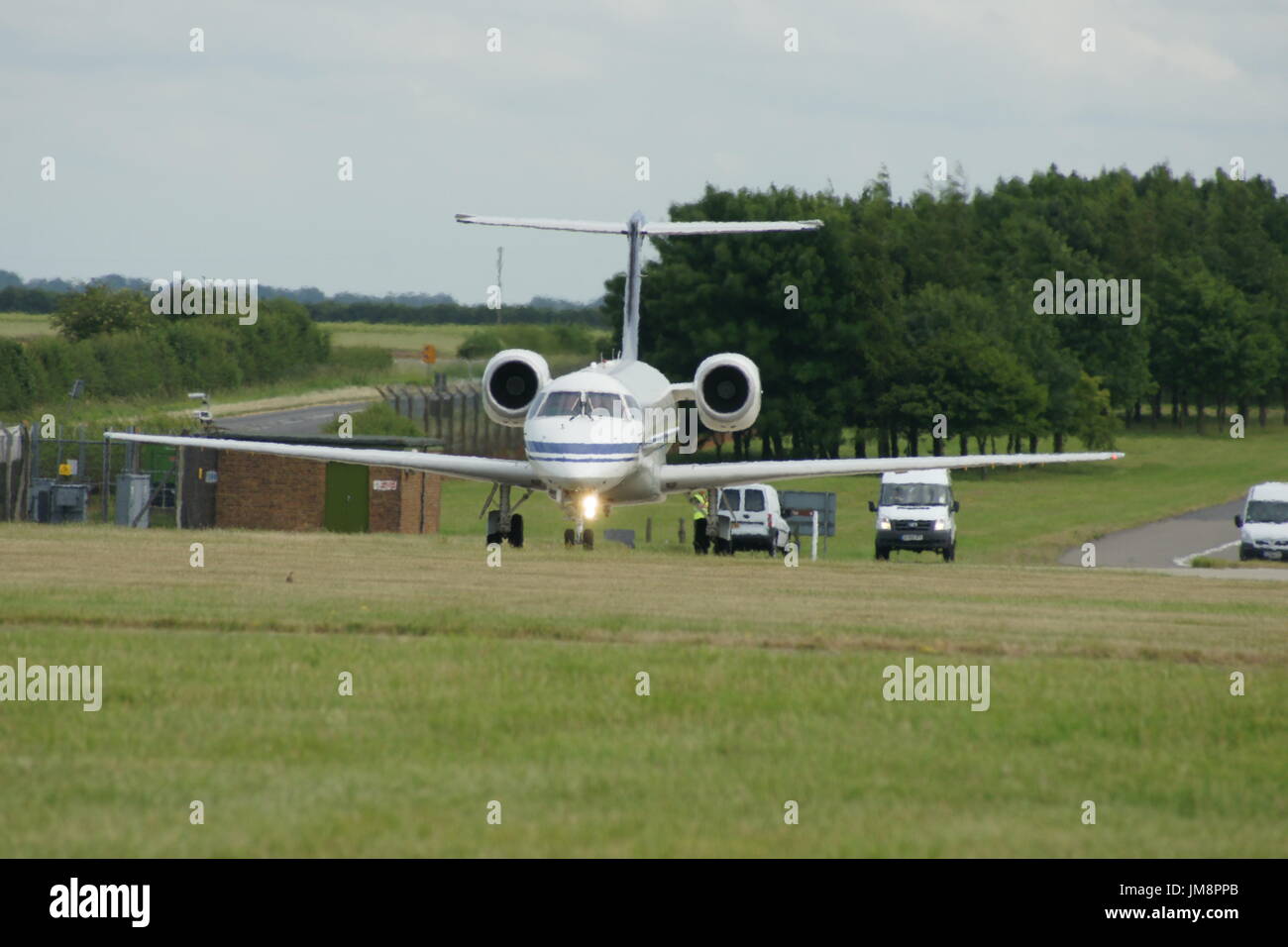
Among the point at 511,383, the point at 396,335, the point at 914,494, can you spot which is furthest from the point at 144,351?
the point at 511,383

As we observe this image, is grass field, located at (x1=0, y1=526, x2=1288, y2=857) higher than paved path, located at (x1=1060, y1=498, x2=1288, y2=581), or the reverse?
grass field, located at (x1=0, y1=526, x2=1288, y2=857)

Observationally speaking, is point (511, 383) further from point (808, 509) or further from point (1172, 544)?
point (1172, 544)

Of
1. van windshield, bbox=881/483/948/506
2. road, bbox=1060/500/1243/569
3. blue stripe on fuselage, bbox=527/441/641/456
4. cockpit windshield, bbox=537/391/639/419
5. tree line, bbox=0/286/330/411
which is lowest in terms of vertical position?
road, bbox=1060/500/1243/569

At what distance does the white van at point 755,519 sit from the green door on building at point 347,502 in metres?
9.21

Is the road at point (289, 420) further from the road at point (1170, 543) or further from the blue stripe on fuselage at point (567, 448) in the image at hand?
the blue stripe on fuselage at point (567, 448)

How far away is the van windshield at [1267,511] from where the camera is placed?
154 ft

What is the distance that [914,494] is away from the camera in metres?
45.9

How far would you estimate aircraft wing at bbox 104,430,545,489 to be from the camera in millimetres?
33469

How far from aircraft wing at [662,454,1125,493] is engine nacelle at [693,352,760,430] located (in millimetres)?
1104

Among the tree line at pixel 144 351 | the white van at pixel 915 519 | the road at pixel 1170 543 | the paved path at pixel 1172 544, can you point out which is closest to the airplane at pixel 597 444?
the white van at pixel 915 519

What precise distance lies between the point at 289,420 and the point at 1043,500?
102 feet

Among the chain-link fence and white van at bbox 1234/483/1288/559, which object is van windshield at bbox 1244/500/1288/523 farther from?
the chain-link fence

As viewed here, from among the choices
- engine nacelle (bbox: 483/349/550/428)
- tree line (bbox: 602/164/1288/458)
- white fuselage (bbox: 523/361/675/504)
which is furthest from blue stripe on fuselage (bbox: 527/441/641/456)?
tree line (bbox: 602/164/1288/458)

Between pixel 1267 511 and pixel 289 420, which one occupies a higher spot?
pixel 289 420
